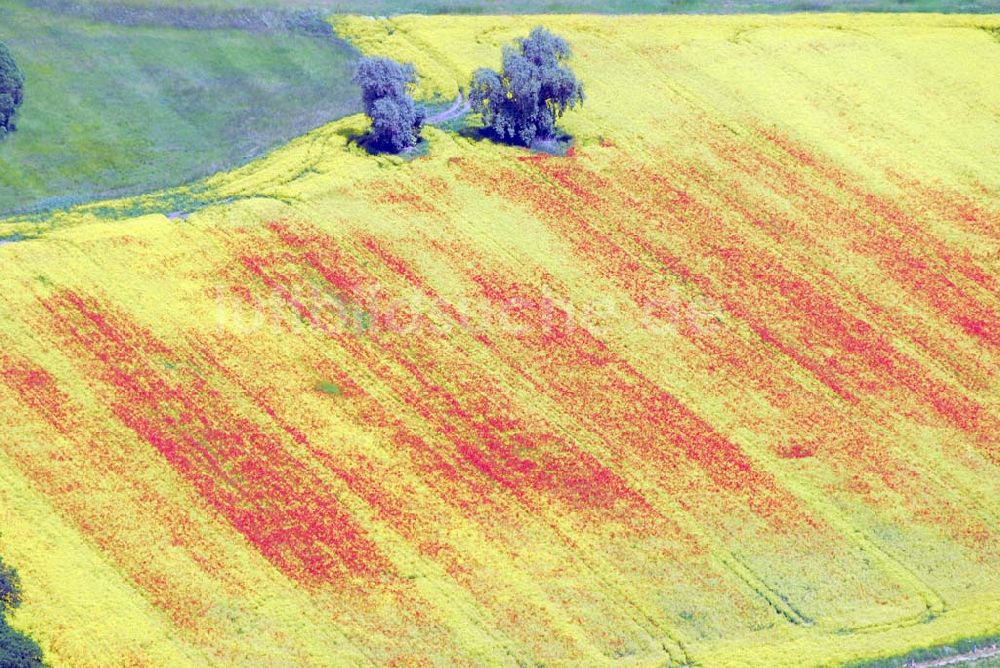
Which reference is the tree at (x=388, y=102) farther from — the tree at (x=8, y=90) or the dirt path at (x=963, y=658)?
the dirt path at (x=963, y=658)

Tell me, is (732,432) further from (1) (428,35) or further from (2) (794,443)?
(1) (428,35)

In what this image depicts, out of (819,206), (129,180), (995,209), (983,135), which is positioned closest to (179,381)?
(129,180)

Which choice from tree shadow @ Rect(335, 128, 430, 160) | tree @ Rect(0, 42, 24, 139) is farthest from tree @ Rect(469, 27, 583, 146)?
tree @ Rect(0, 42, 24, 139)

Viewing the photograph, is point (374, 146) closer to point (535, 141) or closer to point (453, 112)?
point (453, 112)

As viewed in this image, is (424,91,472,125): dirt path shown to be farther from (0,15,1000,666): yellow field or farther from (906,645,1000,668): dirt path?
(906,645,1000,668): dirt path

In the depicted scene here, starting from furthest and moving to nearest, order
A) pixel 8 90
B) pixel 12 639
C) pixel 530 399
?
pixel 8 90
pixel 530 399
pixel 12 639

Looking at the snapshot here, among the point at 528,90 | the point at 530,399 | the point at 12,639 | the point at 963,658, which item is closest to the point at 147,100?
the point at 528,90

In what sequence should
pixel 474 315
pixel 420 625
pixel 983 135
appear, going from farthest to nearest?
1. pixel 983 135
2. pixel 474 315
3. pixel 420 625
